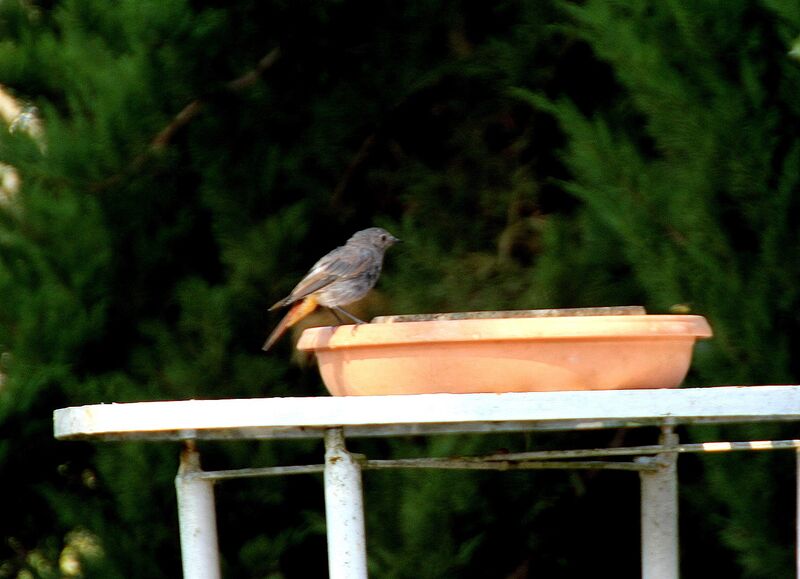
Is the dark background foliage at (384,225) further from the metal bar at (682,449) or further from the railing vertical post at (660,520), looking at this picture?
the metal bar at (682,449)

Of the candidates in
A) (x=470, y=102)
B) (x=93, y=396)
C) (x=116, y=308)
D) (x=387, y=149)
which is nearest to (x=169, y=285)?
(x=116, y=308)

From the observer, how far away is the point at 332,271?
3.11 meters

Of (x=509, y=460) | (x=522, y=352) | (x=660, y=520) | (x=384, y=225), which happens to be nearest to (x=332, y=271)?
(x=384, y=225)

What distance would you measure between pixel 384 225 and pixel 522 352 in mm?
1657

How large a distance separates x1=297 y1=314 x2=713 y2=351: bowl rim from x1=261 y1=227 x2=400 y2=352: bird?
0.93 metres

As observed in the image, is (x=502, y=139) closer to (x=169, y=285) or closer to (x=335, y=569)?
(x=169, y=285)

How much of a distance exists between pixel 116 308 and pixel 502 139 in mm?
1266

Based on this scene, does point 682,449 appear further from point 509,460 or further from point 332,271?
point 332,271

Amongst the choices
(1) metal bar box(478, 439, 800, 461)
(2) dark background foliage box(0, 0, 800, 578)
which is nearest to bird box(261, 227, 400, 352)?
(2) dark background foliage box(0, 0, 800, 578)

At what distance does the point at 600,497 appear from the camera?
144 inches

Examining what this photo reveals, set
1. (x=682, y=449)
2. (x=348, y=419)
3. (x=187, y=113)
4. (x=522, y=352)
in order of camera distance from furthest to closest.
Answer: (x=187, y=113) → (x=682, y=449) → (x=522, y=352) → (x=348, y=419)

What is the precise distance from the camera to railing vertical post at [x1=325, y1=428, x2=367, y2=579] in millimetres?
2023

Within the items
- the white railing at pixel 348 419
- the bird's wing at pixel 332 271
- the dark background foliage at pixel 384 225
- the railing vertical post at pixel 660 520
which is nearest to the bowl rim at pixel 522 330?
the white railing at pixel 348 419

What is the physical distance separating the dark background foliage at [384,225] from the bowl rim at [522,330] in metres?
0.79
